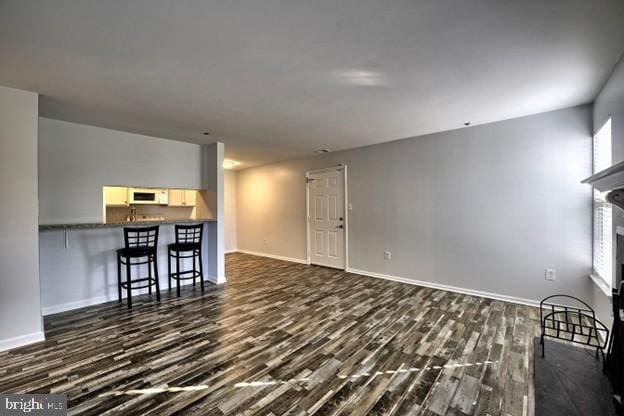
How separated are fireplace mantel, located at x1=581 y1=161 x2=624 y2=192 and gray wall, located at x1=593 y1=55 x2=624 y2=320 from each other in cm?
64

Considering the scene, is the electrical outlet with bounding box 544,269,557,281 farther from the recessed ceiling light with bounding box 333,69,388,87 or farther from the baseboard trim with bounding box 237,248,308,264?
the baseboard trim with bounding box 237,248,308,264

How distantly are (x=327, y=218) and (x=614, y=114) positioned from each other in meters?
4.19

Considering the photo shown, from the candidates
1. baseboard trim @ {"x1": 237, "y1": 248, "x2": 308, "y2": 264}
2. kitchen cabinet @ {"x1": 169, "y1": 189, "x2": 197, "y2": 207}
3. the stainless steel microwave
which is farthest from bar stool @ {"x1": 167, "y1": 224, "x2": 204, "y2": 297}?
baseboard trim @ {"x1": 237, "y1": 248, "x2": 308, "y2": 264}

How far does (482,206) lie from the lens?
380 cm

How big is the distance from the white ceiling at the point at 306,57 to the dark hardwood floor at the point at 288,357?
2.46 metres

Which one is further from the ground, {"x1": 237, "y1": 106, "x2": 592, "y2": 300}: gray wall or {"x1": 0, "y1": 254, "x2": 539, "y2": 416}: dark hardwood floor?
{"x1": 237, "y1": 106, "x2": 592, "y2": 300}: gray wall

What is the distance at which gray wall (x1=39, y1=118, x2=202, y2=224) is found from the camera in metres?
3.40

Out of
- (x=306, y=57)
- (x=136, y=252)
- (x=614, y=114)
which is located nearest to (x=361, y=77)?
(x=306, y=57)

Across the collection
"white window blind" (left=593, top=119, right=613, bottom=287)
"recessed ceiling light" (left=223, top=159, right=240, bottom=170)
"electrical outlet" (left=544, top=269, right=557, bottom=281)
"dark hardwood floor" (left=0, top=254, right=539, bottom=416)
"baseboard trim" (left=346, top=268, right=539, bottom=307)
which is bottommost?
"dark hardwood floor" (left=0, top=254, right=539, bottom=416)

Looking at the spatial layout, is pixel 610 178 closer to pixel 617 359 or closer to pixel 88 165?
pixel 617 359

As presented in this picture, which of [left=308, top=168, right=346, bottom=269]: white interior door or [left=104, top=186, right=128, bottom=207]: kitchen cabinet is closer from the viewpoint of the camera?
[left=104, top=186, right=128, bottom=207]: kitchen cabinet

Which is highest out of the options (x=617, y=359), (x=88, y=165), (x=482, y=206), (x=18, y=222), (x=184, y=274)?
(x=88, y=165)

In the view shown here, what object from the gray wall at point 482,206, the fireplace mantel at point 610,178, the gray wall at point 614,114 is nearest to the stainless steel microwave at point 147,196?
the gray wall at point 482,206

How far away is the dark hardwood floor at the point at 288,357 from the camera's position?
177 cm
